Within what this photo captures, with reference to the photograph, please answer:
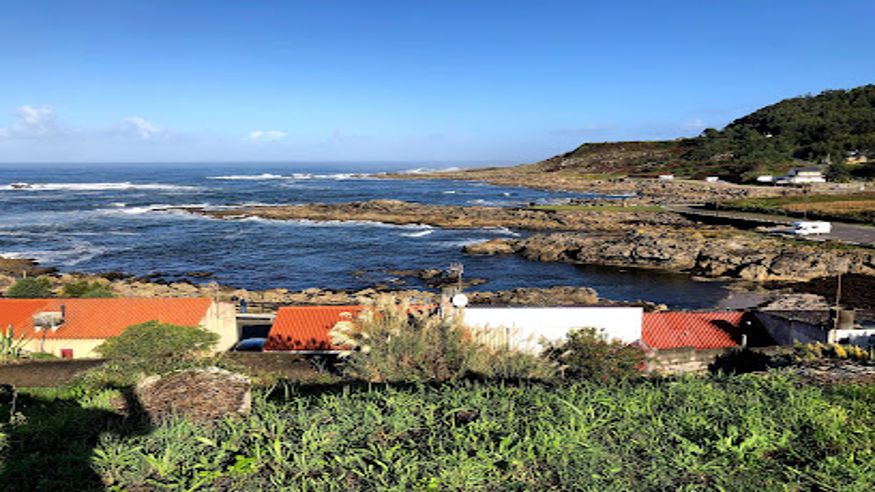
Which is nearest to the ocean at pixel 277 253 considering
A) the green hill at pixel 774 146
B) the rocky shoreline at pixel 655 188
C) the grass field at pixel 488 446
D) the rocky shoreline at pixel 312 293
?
the rocky shoreline at pixel 312 293

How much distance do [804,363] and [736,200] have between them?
85823 mm

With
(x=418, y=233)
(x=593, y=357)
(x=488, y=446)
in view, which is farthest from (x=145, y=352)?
(x=418, y=233)

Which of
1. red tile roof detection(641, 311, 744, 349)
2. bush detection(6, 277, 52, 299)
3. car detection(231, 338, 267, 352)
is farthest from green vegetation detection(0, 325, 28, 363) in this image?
red tile roof detection(641, 311, 744, 349)

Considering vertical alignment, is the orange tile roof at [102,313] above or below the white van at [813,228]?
above

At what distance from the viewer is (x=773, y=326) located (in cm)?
2161

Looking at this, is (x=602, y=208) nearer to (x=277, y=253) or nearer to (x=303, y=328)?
(x=277, y=253)

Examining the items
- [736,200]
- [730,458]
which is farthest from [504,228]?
[730,458]

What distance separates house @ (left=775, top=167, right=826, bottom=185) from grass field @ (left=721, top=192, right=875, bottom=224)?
67.8ft

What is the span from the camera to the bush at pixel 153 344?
46.3ft

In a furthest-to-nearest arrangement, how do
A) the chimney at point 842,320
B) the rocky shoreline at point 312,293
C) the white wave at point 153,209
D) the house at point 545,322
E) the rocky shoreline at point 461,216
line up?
the white wave at point 153,209 < the rocky shoreline at point 461,216 < the rocky shoreline at point 312,293 < the house at point 545,322 < the chimney at point 842,320

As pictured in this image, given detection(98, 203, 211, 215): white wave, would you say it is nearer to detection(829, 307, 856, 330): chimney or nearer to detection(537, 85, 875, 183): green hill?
detection(829, 307, 856, 330): chimney

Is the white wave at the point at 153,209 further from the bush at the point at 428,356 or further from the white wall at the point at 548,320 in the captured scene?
the bush at the point at 428,356

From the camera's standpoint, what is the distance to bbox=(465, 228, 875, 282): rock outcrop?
149ft

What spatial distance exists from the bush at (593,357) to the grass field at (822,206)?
6441 cm
